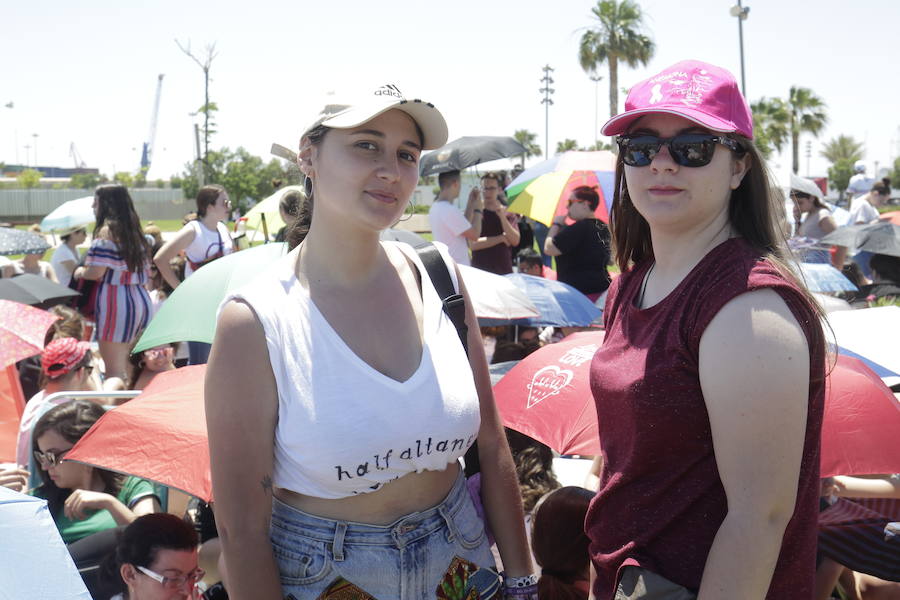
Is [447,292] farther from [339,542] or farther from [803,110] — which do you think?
[803,110]

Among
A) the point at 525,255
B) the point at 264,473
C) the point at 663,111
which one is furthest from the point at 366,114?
the point at 525,255

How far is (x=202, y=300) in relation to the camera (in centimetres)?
403

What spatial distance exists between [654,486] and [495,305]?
11.3 ft

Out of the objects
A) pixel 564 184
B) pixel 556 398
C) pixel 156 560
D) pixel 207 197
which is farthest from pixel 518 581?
pixel 564 184

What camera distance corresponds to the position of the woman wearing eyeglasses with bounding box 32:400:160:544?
3.44 metres

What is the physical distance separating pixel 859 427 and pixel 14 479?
3051 mm

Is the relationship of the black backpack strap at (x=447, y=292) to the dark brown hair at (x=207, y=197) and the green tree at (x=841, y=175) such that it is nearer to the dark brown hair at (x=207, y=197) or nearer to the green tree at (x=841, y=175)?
the dark brown hair at (x=207, y=197)

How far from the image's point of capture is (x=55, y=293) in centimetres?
647

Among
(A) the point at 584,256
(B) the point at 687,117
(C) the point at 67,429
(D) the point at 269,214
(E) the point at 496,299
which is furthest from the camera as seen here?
(D) the point at 269,214

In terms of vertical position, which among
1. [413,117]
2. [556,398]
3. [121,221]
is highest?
[413,117]

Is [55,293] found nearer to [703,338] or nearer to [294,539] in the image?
[294,539]

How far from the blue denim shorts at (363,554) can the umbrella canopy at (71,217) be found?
9.50 metres

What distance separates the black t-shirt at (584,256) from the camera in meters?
7.62

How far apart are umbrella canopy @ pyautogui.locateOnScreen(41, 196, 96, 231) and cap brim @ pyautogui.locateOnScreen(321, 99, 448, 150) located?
930 centimetres
